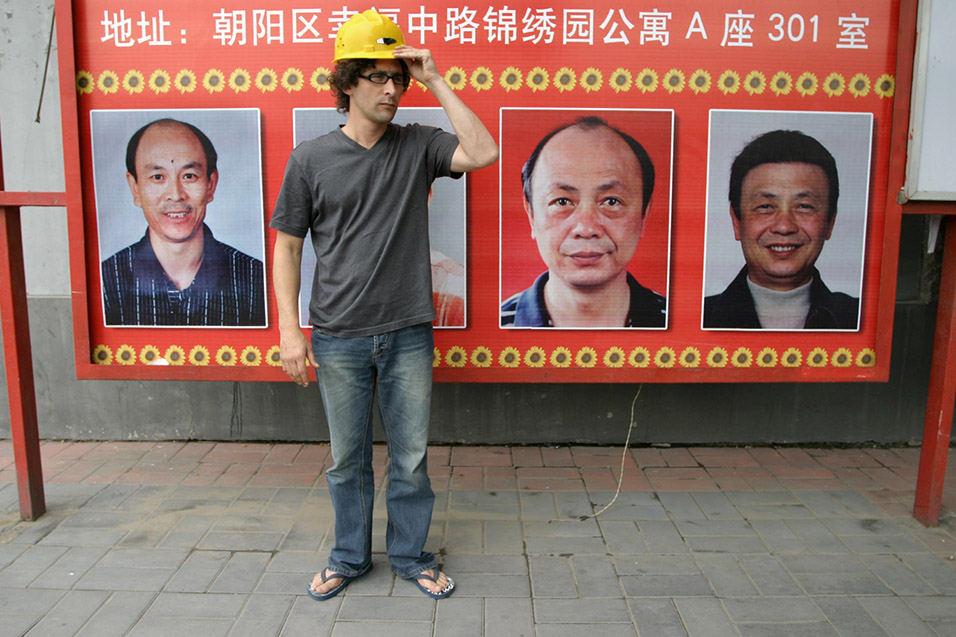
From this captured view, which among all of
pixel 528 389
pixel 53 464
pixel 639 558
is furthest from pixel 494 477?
pixel 53 464

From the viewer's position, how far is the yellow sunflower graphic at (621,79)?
10.7ft

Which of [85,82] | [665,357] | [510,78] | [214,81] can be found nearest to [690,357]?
[665,357]

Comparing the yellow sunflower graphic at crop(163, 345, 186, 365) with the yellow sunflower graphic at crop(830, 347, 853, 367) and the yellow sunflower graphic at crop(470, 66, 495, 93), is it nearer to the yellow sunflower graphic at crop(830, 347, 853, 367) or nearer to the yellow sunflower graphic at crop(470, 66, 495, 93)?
the yellow sunflower graphic at crop(470, 66, 495, 93)

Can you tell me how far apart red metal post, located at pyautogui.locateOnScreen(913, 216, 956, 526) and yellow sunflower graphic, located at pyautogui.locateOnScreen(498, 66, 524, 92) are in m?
2.28

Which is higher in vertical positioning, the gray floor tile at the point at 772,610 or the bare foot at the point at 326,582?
the bare foot at the point at 326,582

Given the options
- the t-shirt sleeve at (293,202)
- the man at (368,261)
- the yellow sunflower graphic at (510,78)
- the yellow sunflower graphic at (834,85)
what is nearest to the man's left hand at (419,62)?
the man at (368,261)

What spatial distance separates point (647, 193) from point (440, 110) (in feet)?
3.57

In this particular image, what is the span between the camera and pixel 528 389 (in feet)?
15.1

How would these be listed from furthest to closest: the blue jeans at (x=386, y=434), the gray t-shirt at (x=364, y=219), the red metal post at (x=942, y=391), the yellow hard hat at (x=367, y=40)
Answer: the red metal post at (x=942, y=391) → the blue jeans at (x=386, y=434) → the gray t-shirt at (x=364, y=219) → the yellow hard hat at (x=367, y=40)

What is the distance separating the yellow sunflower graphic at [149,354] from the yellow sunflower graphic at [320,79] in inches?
60.6

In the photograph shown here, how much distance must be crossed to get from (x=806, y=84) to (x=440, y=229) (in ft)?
6.22

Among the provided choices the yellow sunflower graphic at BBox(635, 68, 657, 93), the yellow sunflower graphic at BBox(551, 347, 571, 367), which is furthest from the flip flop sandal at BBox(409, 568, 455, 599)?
the yellow sunflower graphic at BBox(635, 68, 657, 93)

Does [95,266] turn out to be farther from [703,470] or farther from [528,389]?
[703,470]

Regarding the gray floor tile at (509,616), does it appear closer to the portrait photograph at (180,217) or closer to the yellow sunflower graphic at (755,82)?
the portrait photograph at (180,217)
